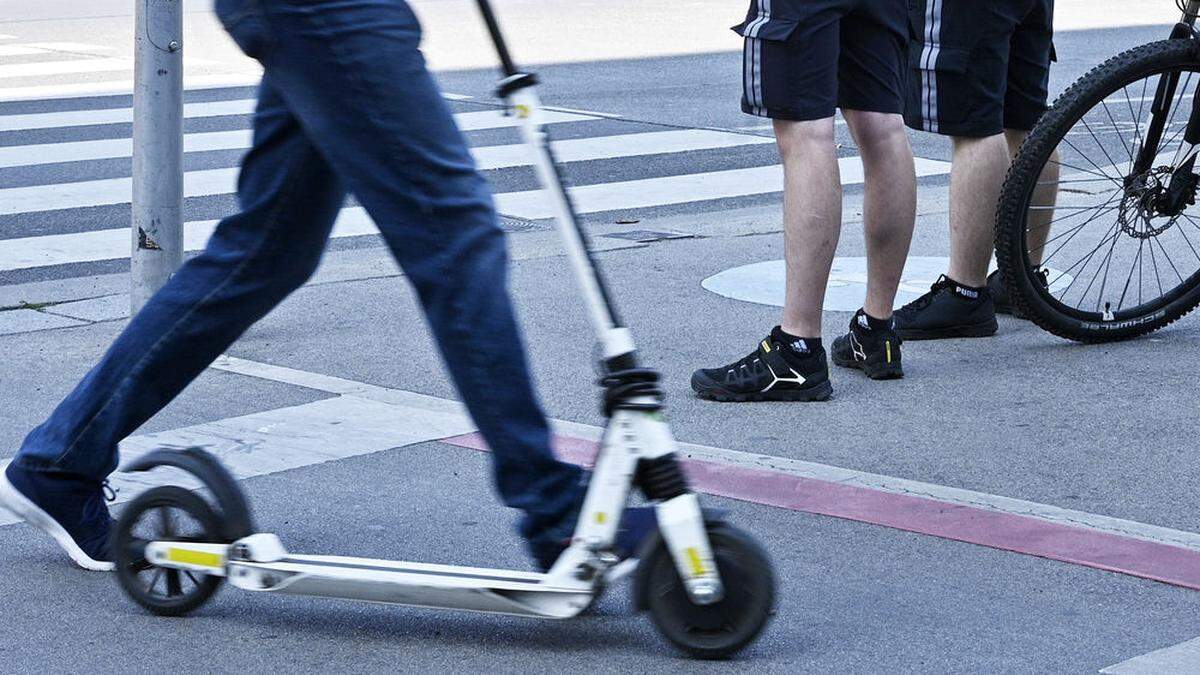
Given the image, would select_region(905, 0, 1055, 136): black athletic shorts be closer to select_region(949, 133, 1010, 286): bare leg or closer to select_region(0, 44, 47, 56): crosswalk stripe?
select_region(949, 133, 1010, 286): bare leg

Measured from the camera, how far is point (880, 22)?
4.66m

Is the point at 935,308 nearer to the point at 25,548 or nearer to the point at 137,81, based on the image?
the point at 137,81

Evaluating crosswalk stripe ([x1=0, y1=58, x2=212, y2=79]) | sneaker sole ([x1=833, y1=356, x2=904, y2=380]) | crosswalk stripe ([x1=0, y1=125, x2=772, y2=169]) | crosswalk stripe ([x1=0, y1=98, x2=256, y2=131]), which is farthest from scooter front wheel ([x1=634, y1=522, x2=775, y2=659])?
crosswalk stripe ([x1=0, y1=58, x2=212, y2=79])

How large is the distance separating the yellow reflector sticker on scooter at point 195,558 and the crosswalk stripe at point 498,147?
5970mm

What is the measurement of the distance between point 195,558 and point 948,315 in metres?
2.83

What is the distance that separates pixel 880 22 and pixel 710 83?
780cm

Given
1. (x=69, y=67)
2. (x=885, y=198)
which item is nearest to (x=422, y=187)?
(x=885, y=198)

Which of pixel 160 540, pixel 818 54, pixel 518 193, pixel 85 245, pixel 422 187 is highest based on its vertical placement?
pixel 422 187

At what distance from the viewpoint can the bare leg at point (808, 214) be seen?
4.65 metres

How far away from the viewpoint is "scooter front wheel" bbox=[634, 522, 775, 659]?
114 inches

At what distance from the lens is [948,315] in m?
5.40

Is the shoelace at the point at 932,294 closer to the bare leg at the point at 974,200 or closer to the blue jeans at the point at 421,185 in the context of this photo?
the bare leg at the point at 974,200

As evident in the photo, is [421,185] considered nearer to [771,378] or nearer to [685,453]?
[685,453]

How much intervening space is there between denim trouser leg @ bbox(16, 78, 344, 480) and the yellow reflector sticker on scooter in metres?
0.27
